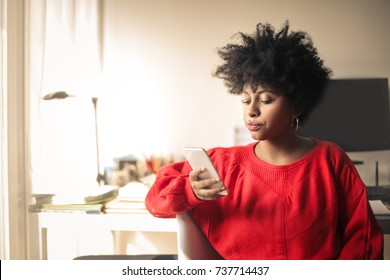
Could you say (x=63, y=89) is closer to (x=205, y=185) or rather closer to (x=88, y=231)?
(x=88, y=231)

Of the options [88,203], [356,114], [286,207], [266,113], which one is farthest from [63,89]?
[356,114]

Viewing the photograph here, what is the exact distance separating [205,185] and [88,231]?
435mm

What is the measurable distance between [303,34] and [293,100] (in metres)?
0.18

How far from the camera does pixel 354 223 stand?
85 cm

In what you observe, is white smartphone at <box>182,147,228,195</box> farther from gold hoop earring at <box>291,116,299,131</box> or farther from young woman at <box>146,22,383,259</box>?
gold hoop earring at <box>291,116,299,131</box>

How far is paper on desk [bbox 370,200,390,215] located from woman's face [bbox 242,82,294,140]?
275 mm

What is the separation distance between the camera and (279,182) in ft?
2.90

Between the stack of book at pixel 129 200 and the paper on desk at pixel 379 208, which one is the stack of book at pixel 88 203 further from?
the paper on desk at pixel 379 208

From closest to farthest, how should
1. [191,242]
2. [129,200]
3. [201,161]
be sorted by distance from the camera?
1. [201,161]
2. [191,242]
3. [129,200]

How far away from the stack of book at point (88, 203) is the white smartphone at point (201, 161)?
339mm

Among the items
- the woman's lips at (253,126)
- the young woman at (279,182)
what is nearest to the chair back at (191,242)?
the young woman at (279,182)

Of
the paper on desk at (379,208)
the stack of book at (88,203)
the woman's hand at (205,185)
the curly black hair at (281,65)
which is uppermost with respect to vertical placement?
the curly black hair at (281,65)

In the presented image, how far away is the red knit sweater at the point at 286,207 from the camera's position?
2.83 feet

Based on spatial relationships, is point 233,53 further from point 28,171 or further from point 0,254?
point 0,254
